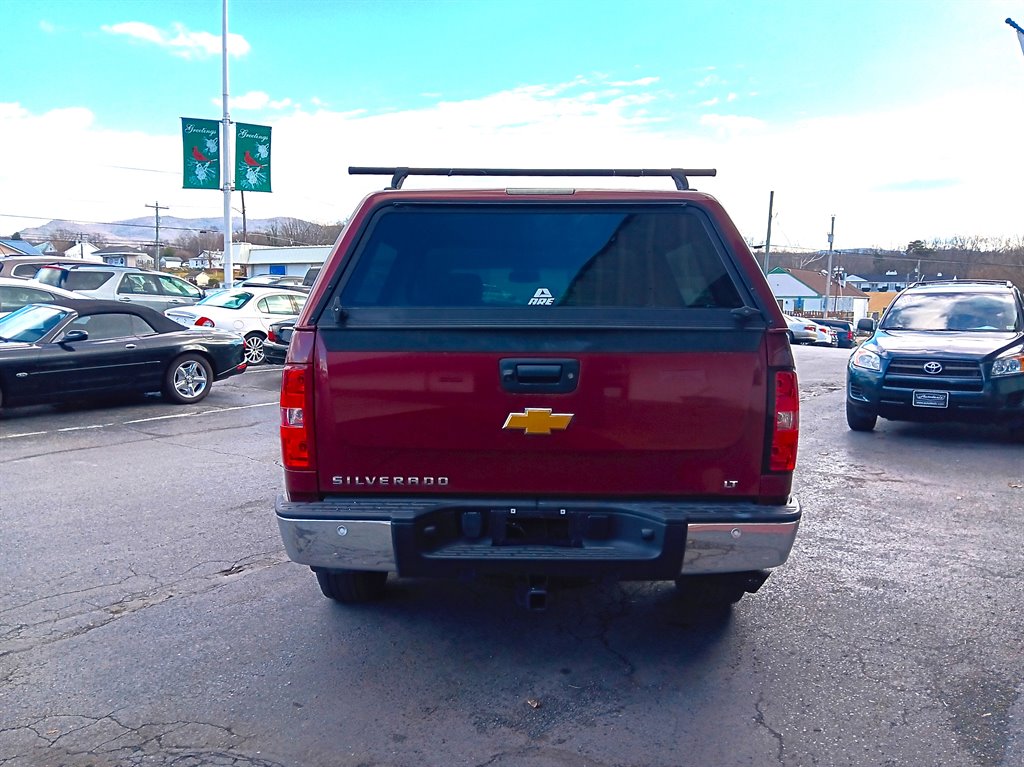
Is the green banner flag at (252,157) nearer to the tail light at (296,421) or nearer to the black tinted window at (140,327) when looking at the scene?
the black tinted window at (140,327)

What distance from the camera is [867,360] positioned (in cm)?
935

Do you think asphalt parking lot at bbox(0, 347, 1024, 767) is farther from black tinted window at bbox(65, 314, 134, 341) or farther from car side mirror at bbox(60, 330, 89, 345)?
black tinted window at bbox(65, 314, 134, 341)

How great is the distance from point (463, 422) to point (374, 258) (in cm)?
85

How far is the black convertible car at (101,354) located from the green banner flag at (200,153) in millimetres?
12361

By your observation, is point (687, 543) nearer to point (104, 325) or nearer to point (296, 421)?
point (296, 421)

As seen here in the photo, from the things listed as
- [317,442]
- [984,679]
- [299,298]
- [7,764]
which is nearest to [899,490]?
[984,679]

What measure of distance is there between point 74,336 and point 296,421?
25.8 ft

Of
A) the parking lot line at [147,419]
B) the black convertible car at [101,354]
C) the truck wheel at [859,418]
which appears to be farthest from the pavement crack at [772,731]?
the black convertible car at [101,354]

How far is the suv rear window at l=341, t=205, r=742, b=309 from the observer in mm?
3547

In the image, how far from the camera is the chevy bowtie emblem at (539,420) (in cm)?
334

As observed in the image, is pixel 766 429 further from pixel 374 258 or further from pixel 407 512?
pixel 374 258

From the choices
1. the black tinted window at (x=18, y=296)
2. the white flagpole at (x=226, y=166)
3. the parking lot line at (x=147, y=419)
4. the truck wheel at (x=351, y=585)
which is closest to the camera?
the truck wheel at (x=351, y=585)

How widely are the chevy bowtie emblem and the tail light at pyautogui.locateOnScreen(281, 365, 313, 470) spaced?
83cm

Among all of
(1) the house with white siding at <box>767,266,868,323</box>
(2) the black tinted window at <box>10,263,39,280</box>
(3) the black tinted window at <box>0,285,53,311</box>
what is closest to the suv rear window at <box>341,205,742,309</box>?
(3) the black tinted window at <box>0,285,53,311</box>
